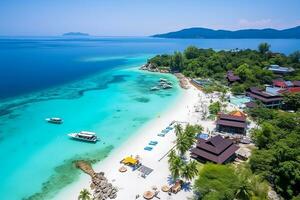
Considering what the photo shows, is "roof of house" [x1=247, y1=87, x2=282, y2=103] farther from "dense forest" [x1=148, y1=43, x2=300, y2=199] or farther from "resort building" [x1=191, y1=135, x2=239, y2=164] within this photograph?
"resort building" [x1=191, y1=135, x2=239, y2=164]

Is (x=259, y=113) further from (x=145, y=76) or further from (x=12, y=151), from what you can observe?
(x=145, y=76)

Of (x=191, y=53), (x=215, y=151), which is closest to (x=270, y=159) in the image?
(x=215, y=151)

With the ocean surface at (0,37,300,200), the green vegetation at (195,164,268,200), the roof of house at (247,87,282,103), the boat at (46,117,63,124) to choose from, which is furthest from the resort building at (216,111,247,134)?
the boat at (46,117,63,124)

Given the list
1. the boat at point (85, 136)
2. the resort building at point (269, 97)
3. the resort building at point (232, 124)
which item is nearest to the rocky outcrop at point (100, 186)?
the boat at point (85, 136)

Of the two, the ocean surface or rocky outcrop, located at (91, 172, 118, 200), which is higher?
rocky outcrop, located at (91, 172, 118, 200)

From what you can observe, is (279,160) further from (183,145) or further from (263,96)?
(263,96)

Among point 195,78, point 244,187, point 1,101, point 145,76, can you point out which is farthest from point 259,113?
point 1,101

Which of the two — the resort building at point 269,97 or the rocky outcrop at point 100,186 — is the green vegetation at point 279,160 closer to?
the rocky outcrop at point 100,186
